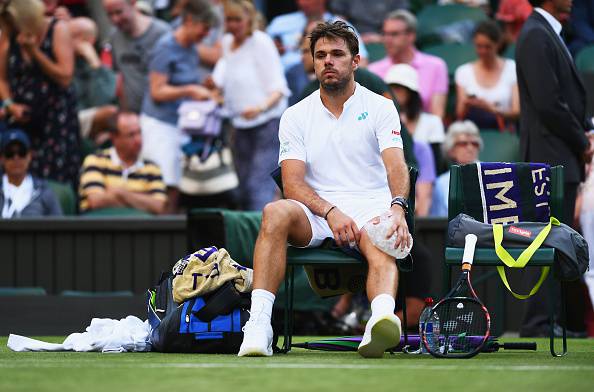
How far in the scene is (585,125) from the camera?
8.06 metres

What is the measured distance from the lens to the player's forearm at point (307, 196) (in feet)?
19.5

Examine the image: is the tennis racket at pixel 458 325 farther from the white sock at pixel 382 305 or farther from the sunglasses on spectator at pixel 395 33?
the sunglasses on spectator at pixel 395 33

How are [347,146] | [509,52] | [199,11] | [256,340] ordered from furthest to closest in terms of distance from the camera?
1. [509,52]
2. [199,11]
3. [347,146]
4. [256,340]

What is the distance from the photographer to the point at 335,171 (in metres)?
6.14

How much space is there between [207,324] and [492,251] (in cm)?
133

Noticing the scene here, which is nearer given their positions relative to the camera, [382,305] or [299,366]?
[299,366]

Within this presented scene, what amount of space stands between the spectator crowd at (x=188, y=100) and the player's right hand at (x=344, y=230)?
4396 mm

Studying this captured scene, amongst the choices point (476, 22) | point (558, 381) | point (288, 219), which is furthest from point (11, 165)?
point (558, 381)

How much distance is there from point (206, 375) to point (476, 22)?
7.51 metres

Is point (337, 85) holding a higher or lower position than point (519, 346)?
higher

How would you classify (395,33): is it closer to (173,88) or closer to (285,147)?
(173,88)

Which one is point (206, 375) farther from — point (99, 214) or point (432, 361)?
point (99, 214)

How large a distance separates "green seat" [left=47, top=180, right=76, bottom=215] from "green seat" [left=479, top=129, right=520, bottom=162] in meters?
3.26

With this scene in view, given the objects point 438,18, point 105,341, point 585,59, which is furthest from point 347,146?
point 438,18
